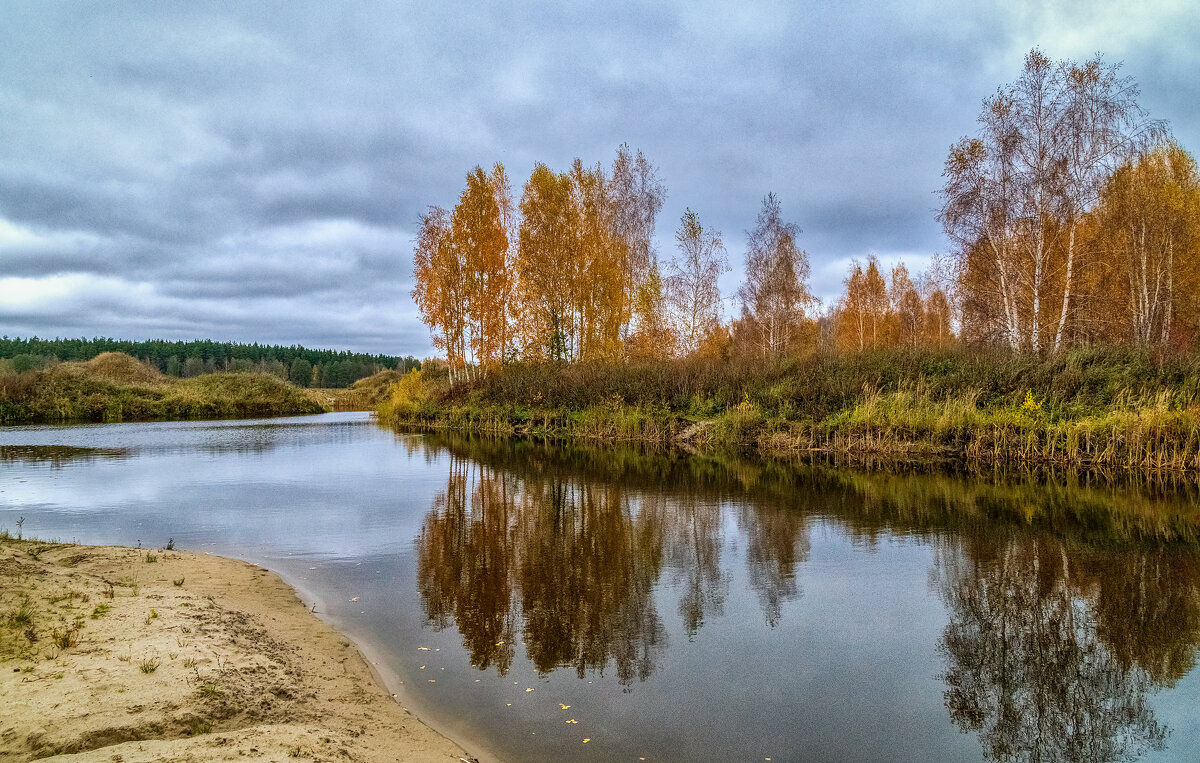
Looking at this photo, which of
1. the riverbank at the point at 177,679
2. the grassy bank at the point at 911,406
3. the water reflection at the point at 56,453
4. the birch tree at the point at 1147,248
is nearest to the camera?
the riverbank at the point at 177,679

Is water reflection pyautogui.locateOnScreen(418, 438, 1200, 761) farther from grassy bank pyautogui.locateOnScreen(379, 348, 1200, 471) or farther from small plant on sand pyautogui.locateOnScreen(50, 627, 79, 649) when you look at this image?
small plant on sand pyautogui.locateOnScreen(50, 627, 79, 649)

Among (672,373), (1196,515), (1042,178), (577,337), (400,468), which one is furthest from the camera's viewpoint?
(577,337)

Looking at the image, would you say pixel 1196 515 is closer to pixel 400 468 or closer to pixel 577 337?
pixel 400 468

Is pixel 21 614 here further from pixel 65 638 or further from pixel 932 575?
pixel 932 575

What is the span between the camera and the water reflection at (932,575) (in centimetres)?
454

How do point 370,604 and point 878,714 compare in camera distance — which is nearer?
point 878,714

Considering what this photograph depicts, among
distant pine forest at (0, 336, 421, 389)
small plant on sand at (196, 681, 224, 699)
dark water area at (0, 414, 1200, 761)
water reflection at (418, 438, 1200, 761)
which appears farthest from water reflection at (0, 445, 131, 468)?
distant pine forest at (0, 336, 421, 389)

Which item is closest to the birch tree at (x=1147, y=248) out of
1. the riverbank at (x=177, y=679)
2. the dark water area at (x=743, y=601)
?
the dark water area at (x=743, y=601)

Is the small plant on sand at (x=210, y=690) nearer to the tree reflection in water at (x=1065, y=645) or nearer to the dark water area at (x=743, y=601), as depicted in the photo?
the dark water area at (x=743, y=601)

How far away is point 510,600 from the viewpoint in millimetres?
6520

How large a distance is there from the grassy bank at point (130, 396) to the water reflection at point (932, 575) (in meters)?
39.0

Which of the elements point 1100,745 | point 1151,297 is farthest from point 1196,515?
point 1151,297

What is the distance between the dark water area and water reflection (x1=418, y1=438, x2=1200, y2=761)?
1.4 inches

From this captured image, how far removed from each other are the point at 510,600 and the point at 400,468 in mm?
12136
